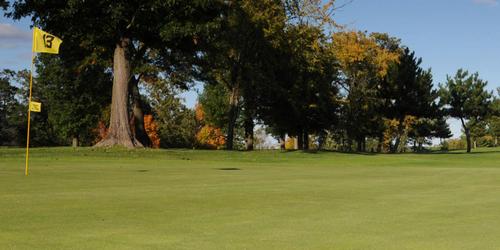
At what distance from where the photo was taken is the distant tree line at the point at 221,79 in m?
36.1

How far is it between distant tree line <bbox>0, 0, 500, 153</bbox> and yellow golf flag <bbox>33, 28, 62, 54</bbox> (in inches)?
540

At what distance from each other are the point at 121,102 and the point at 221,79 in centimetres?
1887

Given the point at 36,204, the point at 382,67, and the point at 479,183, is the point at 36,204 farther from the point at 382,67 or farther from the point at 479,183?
the point at 382,67

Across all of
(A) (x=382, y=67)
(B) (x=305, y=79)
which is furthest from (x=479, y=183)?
(A) (x=382, y=67)

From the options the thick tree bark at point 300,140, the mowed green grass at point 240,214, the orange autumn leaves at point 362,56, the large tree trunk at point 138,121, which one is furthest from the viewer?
the thick tree bark at point 300,140

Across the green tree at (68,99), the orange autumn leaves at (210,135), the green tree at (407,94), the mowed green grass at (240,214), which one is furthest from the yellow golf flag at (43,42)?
the orange autumn leaves at (210,135)

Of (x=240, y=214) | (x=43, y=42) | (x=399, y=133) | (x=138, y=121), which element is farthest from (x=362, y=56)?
(x=240, y=214)

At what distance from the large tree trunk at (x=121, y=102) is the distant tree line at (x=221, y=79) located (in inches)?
2.4

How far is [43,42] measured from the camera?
19438mm

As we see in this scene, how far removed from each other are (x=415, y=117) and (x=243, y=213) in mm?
72319

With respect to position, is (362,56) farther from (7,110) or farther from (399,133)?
(7,110)

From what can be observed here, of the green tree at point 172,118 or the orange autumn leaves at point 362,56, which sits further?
the green tree at point 172,118

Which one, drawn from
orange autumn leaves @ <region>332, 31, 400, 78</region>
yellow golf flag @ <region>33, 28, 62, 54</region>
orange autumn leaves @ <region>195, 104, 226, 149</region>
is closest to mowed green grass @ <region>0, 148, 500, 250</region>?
yellow golf flag @ <region>33, 28, 62, 54</region>

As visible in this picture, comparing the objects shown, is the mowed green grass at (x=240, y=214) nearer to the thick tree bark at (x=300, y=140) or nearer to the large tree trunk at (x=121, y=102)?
the large tree trunk at (x=121, y=102)
